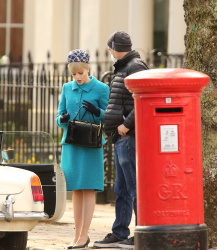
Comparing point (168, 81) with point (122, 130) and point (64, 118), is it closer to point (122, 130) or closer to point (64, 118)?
point (122, 130)

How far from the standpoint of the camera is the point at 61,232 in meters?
11.0

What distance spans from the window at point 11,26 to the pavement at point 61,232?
1218 cm

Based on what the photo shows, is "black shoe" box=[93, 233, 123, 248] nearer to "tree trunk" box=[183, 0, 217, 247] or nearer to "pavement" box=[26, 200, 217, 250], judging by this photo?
"pavement" box=[26, 200, 217, 250]

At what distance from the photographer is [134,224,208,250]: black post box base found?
7.42 meters

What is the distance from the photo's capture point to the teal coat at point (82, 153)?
9.48 meters

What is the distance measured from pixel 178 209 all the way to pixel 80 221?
226cm

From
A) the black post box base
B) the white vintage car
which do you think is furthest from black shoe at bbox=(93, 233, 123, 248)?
the black post box base

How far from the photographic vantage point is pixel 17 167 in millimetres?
9523

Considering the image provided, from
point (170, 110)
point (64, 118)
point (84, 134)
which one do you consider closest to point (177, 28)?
point (64, 118)

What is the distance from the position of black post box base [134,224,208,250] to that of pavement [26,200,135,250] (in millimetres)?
2013

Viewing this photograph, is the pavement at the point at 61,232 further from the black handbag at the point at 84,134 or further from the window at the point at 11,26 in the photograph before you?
the window at the point at 11,26

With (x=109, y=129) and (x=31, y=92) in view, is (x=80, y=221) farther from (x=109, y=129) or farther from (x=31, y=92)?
(x=31, y=92)

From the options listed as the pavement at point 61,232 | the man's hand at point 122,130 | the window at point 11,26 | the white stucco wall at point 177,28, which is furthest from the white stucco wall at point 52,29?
the man's hand at point 122,130

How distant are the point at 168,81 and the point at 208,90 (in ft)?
5.00
